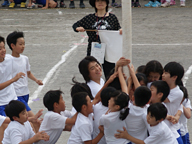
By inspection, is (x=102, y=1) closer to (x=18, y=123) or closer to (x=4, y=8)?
(x=18, y=123)

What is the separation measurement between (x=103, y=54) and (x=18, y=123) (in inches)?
78.0

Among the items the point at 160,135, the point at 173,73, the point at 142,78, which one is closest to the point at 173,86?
the point at 173,73

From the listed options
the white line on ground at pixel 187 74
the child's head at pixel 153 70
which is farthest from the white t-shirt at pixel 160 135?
the white line on ground at pixel 187 74

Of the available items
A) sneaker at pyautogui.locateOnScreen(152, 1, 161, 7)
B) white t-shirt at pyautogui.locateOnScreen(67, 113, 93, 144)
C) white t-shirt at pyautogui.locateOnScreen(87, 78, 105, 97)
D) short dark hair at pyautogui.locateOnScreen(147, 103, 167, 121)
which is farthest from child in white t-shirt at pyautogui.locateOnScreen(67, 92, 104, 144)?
sneaker at pyautogui.locateOnScreen(152, 1, 161, 7)

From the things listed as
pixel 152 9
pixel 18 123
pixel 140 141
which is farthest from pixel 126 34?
pixel 152 9

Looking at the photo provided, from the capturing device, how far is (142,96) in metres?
3.89

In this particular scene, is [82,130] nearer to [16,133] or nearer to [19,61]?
[16,133]

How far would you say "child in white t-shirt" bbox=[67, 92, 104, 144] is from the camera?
4113 mm

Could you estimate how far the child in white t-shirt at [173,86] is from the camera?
4207mm

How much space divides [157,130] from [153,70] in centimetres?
97

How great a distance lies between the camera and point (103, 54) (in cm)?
579

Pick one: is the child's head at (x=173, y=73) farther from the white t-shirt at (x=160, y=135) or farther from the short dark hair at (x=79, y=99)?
the short dark hair at (x=79, y=99)

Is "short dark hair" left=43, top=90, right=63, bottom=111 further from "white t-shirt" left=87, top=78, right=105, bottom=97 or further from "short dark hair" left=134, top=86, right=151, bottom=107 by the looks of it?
"short dark hair" left=134, top=86, right=151, bottom=107

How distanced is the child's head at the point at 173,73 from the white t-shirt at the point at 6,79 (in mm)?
2171
